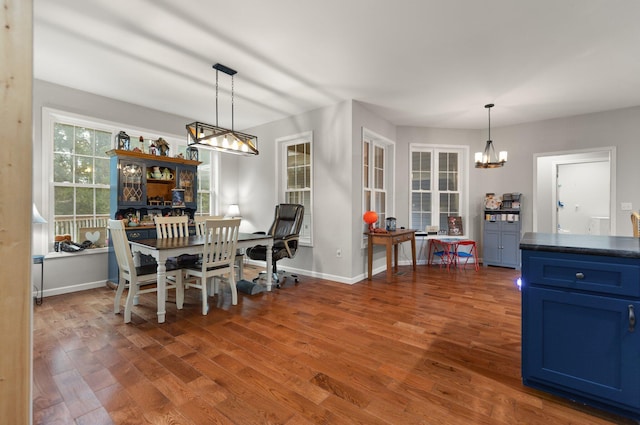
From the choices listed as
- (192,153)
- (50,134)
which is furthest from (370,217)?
(50,134)

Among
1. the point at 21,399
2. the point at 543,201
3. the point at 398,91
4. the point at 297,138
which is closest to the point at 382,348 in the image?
the point at 21,399

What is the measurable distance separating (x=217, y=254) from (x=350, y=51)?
260 cm

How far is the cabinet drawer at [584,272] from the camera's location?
1515 mm

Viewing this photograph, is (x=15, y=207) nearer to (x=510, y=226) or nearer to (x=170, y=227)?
(x=170, y=227)

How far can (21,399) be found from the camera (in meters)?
1.04

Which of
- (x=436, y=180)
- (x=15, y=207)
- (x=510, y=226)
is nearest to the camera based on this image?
(x=15, y=207)

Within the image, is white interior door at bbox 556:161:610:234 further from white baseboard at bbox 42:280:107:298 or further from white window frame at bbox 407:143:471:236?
white baseboard at bbox 42:280:107:298

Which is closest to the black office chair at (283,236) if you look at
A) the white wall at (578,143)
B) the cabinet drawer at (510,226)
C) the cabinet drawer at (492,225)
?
the cabinet drawer at (492,225)

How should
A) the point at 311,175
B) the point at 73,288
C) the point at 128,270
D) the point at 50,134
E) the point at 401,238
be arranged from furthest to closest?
the point at 311,175 → the point at 401,238 → the point at 73,288 → the point at 50,134 → the point at 128,270

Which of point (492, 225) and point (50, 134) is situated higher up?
point (50, 134)

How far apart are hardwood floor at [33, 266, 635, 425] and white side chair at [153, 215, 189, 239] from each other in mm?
846

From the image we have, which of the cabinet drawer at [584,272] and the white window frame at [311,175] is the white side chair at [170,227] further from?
the cabinet drawer at [584,272]

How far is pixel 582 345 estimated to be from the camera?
5.35 ft

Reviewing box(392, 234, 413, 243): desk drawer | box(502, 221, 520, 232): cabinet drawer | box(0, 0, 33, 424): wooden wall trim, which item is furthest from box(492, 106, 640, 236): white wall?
box(0, 0, 33, 424): wooden wall trim
